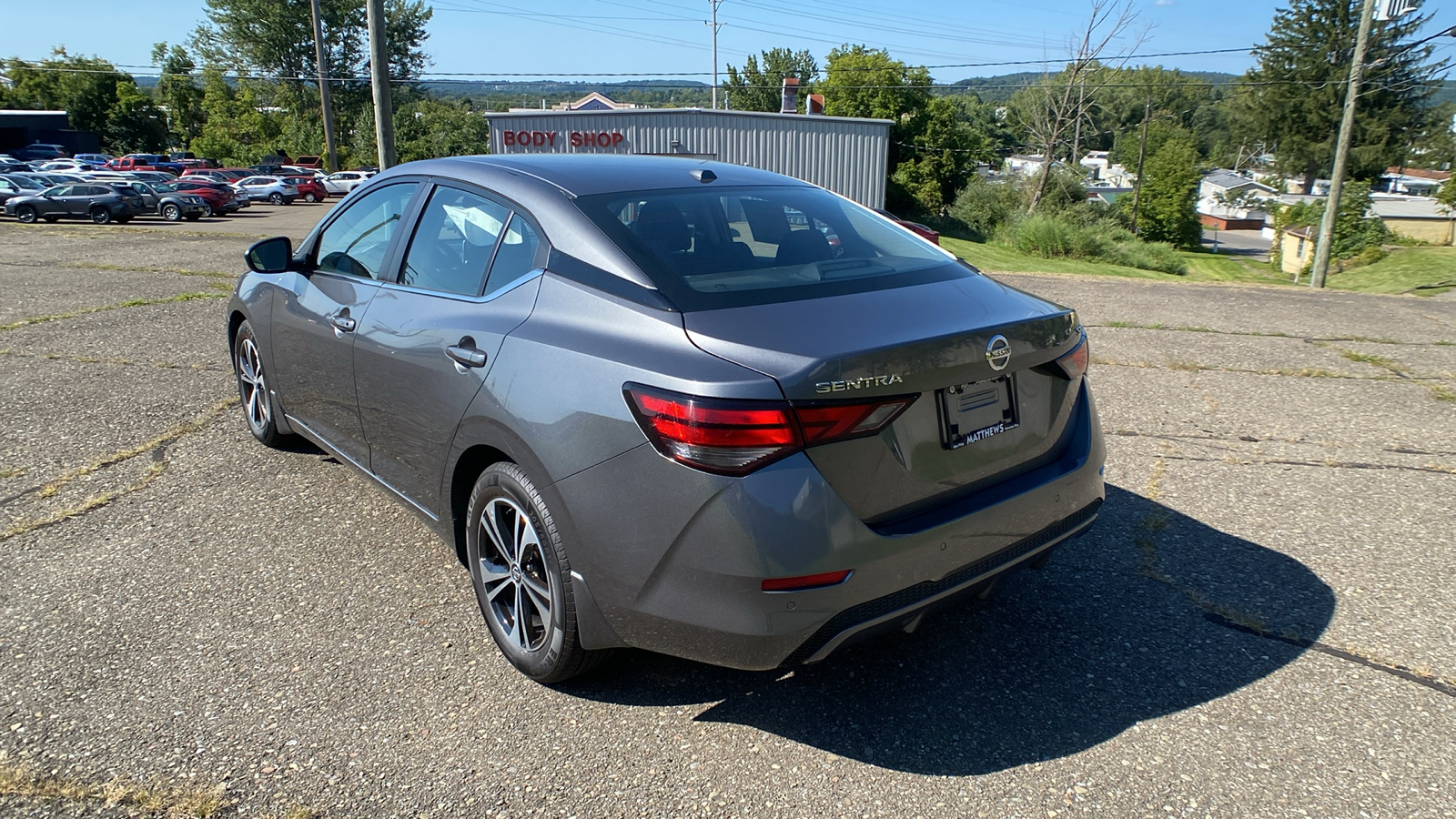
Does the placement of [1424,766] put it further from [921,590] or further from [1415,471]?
[1415,471]

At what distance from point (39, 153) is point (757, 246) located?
83.4 metres

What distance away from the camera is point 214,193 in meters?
37.0

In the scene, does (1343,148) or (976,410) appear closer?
(976,410)

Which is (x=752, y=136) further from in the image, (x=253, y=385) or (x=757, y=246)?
(x=757, y=246)

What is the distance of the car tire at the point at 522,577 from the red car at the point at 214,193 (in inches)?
1534

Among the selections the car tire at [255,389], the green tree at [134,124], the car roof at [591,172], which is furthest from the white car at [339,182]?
the car roof at [591,172]

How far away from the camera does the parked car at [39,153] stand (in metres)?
65.7

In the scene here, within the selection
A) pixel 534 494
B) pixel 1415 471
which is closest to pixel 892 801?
pixel 534 494

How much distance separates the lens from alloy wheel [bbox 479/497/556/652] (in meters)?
2.95

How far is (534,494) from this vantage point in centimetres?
281

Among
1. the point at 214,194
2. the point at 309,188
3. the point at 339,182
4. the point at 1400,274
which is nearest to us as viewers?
the point at 1400,274

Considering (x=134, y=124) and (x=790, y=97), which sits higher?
(x=134, y=124)

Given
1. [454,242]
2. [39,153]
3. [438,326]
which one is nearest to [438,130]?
[39,153]

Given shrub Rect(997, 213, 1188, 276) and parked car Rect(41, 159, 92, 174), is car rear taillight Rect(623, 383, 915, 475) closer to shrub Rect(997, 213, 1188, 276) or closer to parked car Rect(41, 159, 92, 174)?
shrub Rect(997, 213, 1188, 276)
